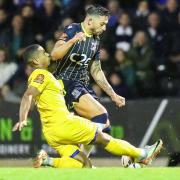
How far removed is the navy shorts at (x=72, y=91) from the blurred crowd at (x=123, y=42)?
174 inches

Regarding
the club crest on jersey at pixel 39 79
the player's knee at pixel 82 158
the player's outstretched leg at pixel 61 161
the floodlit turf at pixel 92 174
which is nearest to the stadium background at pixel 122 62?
the player's knee at pixel 82 158

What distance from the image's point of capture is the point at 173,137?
15.1 meters

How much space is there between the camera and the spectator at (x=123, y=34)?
53.2ft

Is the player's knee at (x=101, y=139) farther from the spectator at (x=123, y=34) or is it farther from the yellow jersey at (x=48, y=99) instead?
the spectator at (x=123, y=34)

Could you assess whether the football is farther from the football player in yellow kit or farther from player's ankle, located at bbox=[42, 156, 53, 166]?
player's ankle, located at bbox=[42, 156, 53, 166]

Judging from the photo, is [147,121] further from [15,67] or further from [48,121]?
[48,121]

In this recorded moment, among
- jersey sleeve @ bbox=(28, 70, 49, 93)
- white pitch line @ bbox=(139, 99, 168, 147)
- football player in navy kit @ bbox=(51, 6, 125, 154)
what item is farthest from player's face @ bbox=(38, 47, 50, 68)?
white pitch line @ bbox=(139, 99, 168, 147)

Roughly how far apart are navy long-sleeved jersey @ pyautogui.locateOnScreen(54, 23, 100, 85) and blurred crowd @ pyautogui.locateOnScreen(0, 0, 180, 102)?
4.35 m

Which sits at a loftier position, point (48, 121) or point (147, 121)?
point (48, 121)

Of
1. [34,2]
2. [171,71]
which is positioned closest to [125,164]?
[171,71]

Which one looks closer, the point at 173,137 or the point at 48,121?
the point at 48,121

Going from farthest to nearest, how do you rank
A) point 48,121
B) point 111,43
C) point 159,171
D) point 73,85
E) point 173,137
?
point 111,43
point 173,137
point 73,85
point 48,121
point 159,171

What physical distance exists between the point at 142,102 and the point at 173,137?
0.83 meters

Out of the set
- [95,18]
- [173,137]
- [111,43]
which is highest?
[95,18]
